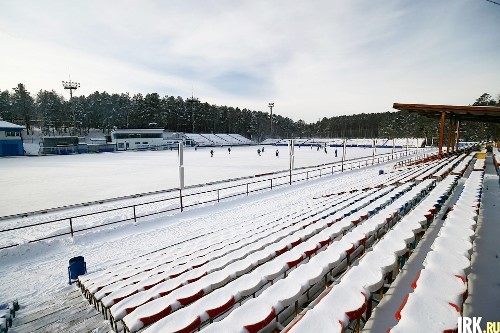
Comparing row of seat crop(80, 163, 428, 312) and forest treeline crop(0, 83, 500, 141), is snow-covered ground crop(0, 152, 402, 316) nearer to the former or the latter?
row of seat crop(80, 163, 428, 312)

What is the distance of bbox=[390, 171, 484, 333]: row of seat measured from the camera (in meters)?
2.41

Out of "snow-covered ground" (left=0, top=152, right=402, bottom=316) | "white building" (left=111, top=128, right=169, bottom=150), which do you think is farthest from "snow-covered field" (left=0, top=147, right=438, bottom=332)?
"white building" (left=111, top=128, right=169, bottom=150)

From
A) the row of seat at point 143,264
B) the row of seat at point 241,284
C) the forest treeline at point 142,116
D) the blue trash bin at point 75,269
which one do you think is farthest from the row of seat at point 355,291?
the forest treeline at point 142,116

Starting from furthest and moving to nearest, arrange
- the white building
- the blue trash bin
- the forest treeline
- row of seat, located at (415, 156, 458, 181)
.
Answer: the forest treeline < the white building < row of seat, located at (415, 156, 458, 181) < the blue trash bin

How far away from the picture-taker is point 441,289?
2.92 m

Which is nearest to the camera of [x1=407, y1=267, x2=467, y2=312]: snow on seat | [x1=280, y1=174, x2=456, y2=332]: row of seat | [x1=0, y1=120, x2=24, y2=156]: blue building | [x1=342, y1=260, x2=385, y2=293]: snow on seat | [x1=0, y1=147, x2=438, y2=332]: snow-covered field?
[x1=280, y1=174, x2=456, y2=332]: row of seat

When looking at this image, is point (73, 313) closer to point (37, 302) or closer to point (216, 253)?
point (37, 302)

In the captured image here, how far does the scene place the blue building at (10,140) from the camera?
146 feet

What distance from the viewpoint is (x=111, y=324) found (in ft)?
13.2

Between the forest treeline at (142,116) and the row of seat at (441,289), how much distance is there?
83167 mm

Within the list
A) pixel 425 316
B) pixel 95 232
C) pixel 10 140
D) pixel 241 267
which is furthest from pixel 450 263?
pixel 10 140

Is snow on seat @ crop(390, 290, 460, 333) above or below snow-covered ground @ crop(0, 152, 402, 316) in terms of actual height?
above

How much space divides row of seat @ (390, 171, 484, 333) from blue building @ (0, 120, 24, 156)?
2394 inches

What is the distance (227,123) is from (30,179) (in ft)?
307
